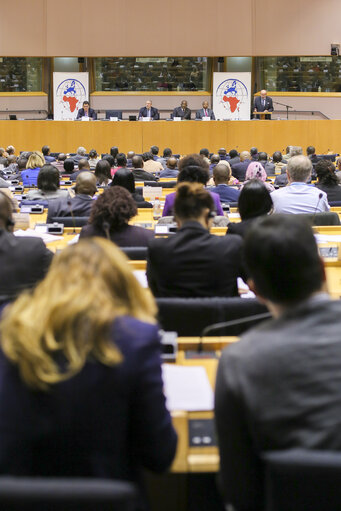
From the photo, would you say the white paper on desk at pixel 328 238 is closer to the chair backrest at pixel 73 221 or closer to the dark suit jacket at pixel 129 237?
the dark suit jacket at pixel 129 237

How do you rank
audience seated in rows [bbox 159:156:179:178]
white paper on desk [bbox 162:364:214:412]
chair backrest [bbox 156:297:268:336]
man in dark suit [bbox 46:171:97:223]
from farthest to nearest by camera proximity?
audience seated in rows [bbox 159:156:179:178]
man in dark suit [bbox 46:171:97:223]
chair backrest [bbox 156:297:268:336]
white paper on desk [bbox 162:364:214:412]

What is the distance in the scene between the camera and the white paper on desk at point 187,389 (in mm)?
2061

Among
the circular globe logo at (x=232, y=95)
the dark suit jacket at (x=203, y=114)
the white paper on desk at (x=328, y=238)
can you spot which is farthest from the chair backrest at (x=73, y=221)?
the circular globe logo at (x=232, y=95)

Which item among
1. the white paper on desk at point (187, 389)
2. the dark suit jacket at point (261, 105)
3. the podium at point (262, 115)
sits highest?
the dark suit jacket at point (261, 105)

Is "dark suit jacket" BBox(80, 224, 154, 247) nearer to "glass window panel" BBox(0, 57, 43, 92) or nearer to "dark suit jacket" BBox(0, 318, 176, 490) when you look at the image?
"dark suit jacket" BBox(0, 318, 176, 490)

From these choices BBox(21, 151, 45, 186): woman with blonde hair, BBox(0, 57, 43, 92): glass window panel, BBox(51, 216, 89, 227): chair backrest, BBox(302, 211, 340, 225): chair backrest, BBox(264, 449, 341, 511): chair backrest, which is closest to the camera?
BBox(264, 449, 341, 511): chair backrest

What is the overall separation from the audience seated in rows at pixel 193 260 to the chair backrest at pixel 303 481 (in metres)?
1.85

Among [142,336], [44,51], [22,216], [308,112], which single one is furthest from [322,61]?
[142,336]

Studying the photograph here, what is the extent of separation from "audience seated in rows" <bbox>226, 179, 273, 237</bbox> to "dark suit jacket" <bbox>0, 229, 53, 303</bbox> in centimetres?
127

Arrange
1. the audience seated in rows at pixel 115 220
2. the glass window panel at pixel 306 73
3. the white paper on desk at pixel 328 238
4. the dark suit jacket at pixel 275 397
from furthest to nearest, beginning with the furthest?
the glass window panel at pixel 306 73 → the white paper on desk at pixel 328 238 → the audience seated in rows at pixel 115 220 → the dark suit jacket at pixel 275 397

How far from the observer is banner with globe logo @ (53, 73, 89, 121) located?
674 inches

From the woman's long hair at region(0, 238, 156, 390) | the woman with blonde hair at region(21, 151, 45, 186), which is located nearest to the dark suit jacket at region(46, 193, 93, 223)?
the woman with blonde hair at region(21, 151, 45, 186)

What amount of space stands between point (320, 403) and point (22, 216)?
146 inches

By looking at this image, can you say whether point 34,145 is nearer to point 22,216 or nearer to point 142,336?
point 22,216
